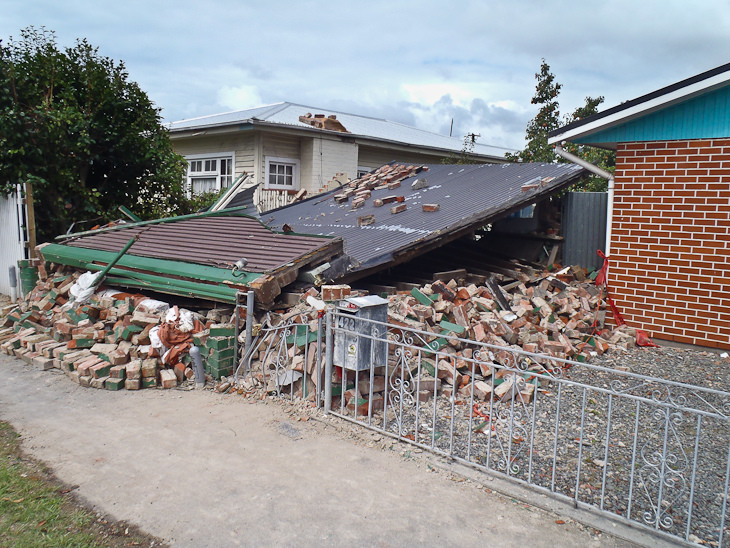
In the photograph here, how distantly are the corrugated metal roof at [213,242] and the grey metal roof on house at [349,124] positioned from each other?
557 centimetres

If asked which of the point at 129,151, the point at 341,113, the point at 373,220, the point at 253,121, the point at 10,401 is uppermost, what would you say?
the point at 341,113

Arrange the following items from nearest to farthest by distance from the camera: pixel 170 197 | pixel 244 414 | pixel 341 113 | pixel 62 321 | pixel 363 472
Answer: pixel 363 472 → pixel 244 414 → pixel 62 321 → pixel 170 197 → pixel 341 113

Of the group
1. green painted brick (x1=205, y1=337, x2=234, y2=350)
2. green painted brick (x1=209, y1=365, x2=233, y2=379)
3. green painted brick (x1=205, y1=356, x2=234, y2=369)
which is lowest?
green painted brick (x1=209, y1=365, x2=233, y2=379)

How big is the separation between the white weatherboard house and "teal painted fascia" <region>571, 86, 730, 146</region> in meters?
8.59

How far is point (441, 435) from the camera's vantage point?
4.66 meters

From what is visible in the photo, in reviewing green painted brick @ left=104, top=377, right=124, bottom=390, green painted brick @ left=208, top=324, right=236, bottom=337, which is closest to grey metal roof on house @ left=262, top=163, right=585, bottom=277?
green painted brick @ left=208, top=324, right=236, bottom=337

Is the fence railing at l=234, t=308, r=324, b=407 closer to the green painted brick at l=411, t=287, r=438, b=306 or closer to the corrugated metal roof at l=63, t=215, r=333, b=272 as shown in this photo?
the corrugated metal roof at l=63, t=215, r=333, b=272

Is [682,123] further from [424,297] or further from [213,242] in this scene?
[213,242]

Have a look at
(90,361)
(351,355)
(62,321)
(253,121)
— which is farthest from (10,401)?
(253,121)

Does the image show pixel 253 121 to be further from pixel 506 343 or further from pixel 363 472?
pixel 363 472

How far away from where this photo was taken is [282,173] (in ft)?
49.9

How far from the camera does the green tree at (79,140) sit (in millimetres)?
10180

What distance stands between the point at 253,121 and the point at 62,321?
25.8 ft

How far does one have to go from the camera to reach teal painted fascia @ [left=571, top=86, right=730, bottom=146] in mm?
6898
